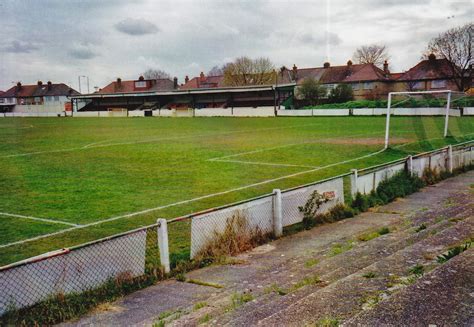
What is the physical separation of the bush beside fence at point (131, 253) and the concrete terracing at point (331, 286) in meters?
0.42

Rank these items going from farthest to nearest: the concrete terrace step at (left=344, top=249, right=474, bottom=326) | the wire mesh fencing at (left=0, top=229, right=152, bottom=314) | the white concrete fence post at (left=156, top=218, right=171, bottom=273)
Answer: the white concrete fence post at (left=156, top=218, right=171, bottom=273) → the wire mesh fencing at (left=0, top=229, right=152, bottom=314) → the concrete terrace step at (left=344, top=249, right=474, bottom=326)

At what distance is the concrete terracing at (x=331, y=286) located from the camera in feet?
15.2

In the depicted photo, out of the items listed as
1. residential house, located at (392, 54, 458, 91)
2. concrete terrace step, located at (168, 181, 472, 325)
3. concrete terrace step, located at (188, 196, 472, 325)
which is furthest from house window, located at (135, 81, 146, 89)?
concrete terrace step, located at (188, 196, 472, 325)

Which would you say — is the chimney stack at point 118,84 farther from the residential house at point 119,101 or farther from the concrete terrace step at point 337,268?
the concrete terrace step at point 337,268

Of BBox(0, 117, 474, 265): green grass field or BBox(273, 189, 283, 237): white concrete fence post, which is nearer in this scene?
BBox(273, 189, 283, 237): white concrete fence post

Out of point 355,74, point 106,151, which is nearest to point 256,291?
point 106,151

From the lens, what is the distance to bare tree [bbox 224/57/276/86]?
292 ft

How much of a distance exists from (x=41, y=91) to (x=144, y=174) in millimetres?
117938

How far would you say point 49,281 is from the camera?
5.93 m

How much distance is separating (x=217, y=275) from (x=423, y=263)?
292cm

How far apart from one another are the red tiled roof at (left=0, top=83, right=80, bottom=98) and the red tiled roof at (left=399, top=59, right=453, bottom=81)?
264ft

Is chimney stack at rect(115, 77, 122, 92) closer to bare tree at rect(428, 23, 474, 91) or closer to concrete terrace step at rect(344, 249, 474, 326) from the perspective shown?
bare tree at rect(428, 23, 474, 91)

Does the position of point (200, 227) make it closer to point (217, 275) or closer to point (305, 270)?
point (217, 275)

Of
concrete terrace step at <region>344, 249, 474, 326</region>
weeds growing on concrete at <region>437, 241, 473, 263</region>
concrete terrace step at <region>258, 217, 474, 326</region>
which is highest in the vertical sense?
concrete terrace step at <region>344, 249, 474, 326</region>
